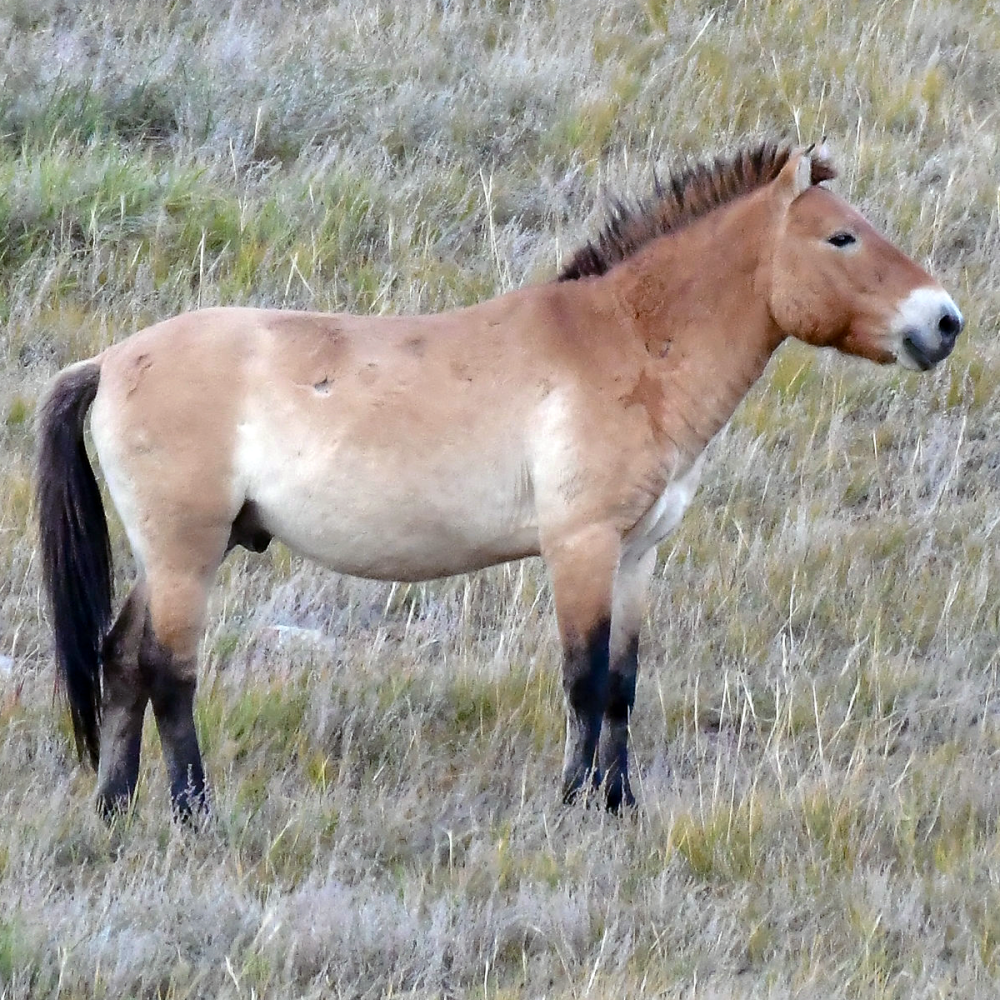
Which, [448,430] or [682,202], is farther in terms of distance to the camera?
[682,202]

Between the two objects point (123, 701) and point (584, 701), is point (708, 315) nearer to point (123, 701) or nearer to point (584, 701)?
point (584, 701)

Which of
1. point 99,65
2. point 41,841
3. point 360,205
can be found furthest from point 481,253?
point 41,841

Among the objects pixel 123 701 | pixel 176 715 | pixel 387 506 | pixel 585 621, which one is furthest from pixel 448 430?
pixel 123 701

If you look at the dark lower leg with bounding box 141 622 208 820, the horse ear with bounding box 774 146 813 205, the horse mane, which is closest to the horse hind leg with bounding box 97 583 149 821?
the dark lower leg with bounding box 141 622 208 820

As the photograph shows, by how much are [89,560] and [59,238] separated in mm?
3798

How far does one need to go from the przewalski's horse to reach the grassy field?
0.46 m

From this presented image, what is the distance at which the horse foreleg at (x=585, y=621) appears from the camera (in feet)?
14.1

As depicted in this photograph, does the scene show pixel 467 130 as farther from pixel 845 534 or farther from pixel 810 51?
pixel 845 534

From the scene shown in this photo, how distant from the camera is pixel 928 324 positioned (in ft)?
14.0

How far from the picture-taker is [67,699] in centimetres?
442

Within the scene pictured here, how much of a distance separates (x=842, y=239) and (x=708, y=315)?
46cm

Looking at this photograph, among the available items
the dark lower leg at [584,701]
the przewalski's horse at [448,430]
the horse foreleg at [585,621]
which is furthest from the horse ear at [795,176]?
the dark lower leg at [584,701]

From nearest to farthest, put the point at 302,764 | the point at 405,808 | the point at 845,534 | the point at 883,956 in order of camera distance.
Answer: the point at 883,956
the point at 405,808
the point at 302,764
the point at 845,534

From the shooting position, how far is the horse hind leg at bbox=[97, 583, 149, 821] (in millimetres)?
4422
